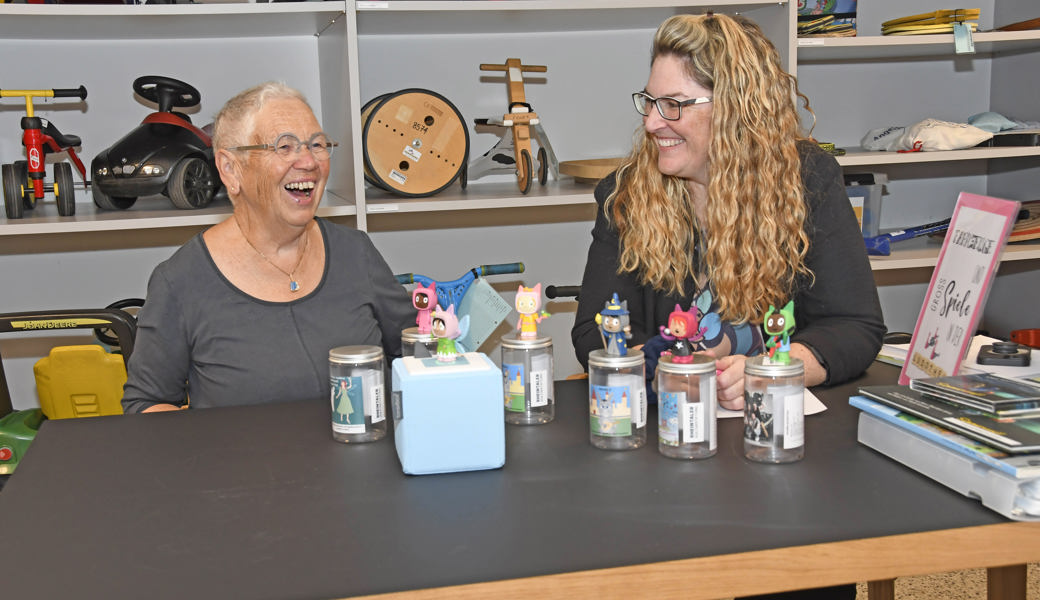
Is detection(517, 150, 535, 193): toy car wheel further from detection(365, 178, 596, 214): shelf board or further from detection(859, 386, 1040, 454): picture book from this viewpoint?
detection(859, 386, 1040, 454): picture book

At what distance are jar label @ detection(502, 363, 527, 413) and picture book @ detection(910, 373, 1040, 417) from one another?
519 millimetres

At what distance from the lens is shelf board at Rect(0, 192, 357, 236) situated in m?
2.42

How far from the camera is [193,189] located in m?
2.59

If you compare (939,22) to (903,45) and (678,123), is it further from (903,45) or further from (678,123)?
(678,123)

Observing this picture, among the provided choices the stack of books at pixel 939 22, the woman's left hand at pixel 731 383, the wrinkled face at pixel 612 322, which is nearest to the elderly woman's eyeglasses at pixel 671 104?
the woman's left hand at pixel 731 383

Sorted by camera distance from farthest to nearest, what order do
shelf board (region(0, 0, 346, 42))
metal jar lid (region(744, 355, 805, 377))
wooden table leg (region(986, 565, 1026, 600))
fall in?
shelf board (region(0, 0, 346, 42))
wooden table leg (region(986, 565, 1026, 600))
metal jar lid (region(744, 355, 805, 377))

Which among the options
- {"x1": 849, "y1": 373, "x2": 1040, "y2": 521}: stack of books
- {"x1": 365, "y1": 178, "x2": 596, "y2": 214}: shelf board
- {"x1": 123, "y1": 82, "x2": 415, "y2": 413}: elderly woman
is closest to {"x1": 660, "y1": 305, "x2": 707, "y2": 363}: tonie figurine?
{"x1": 849, "y1": 373, "x2": 1040, "y2": 521}: stack of books

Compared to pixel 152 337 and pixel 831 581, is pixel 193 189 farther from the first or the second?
pixel 831 581

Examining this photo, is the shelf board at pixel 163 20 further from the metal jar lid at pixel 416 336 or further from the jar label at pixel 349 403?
the jar label at pixel 349 403

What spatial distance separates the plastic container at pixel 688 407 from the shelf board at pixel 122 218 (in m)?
1.55

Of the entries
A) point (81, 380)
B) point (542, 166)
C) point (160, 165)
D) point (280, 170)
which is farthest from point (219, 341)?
point (542, 166)

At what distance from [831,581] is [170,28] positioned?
2.41 meters

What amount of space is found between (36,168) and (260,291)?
3.99 feet

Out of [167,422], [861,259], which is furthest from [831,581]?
[167,422]
